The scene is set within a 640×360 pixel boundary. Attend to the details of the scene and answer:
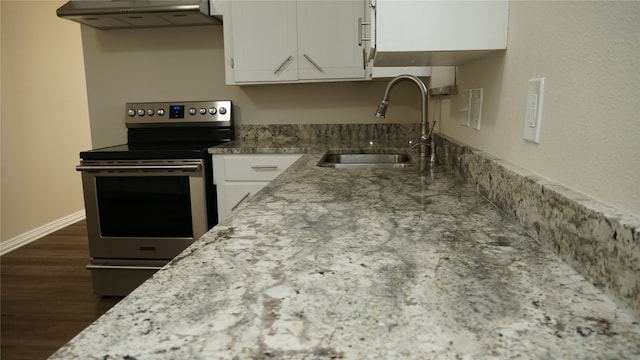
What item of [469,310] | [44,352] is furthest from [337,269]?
[44,352]

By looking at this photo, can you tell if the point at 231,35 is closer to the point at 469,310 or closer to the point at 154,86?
the point at 154,86

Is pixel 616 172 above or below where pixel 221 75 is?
below

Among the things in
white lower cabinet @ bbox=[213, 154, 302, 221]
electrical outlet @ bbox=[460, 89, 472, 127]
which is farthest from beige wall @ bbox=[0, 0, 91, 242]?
electrical outlet @ bbox=[460, 89, 472, 127]

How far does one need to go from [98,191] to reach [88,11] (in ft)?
3.14

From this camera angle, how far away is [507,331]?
453mm

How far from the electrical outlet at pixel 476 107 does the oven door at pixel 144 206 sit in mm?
1408

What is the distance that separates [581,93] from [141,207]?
2.17m

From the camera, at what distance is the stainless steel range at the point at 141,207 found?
2.33m

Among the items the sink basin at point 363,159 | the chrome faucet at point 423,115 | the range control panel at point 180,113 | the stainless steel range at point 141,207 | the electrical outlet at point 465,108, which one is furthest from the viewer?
the range control panel at point 180,113

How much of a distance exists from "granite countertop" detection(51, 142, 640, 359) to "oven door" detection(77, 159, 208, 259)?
1.56m

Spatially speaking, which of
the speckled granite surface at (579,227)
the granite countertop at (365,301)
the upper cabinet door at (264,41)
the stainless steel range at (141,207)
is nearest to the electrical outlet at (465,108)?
the speckled granite surface at (579,227)

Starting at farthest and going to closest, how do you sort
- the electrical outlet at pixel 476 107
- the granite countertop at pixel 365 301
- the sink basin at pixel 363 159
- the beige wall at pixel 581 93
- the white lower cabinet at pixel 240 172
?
the white lower cabinet at pixel 240 172 → the sink basin at pixel 363 159 → the electrical outlet at pixel 476 107 → the beige wall at pixel 581 93 → the granite countertop at pixel 365 301

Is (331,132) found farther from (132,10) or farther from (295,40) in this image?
(132,10)

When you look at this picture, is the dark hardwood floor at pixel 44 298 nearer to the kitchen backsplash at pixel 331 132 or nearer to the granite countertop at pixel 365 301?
the kitchen backsplash at pixel 331 132
